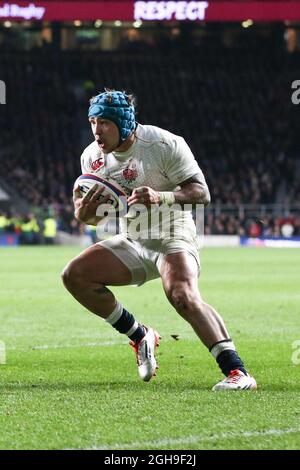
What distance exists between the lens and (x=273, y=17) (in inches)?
1309

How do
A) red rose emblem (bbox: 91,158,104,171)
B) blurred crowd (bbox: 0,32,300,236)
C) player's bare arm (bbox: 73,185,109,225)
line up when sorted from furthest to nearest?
blurred crowd (bbox: 0,32,300,236)
red rose emblem (bbox: 91,158,104,171)
player's bare arm (bbox: 73,185,109,225)

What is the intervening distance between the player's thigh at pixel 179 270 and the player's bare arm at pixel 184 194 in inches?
14.6

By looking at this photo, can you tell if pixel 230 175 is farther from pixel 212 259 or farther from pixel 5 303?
pixel 5 303

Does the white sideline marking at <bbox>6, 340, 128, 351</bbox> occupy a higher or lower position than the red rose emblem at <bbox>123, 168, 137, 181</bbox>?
lower

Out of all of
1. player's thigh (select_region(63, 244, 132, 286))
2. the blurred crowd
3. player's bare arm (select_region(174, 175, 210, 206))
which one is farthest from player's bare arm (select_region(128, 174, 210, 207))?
the blurred crowd

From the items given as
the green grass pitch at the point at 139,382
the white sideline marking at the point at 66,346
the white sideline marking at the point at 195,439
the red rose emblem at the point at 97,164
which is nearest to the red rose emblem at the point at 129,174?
the red rose emblem at the point at 97,164

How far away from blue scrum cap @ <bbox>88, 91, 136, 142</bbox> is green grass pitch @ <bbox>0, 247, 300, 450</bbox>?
5.35 feet

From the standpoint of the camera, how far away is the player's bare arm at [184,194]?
239 inches

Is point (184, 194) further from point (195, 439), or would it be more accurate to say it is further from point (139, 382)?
point (195, 439)

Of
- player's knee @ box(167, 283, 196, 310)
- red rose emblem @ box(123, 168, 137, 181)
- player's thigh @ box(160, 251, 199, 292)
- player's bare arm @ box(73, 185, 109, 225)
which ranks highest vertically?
red rose emblem @ box(123, 168, 137, 181)

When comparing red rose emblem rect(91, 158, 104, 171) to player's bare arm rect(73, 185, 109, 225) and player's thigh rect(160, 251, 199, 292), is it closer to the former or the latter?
player's bare arm rect(73, 185, 109, 225)

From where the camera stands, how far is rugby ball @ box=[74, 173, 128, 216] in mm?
6414

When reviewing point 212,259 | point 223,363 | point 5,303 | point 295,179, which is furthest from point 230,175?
point 223,363

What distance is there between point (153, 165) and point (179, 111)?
114 ft
